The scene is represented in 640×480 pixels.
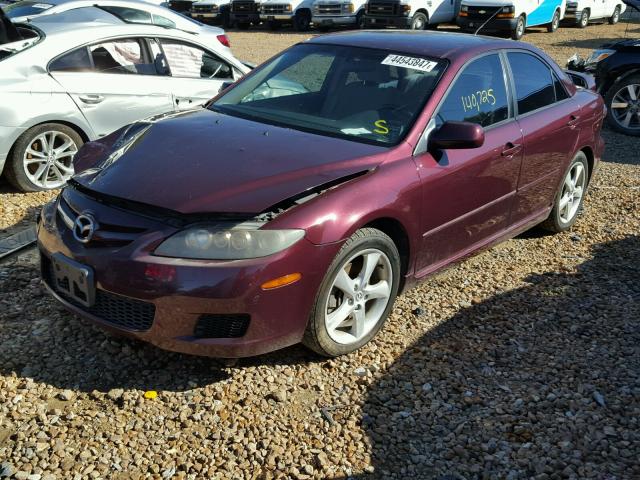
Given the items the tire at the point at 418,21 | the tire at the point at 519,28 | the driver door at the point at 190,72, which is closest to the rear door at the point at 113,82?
the driver door at the point at 190,72

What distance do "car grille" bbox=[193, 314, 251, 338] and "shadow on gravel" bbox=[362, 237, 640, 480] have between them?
73 centimetres

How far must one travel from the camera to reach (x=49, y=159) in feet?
20.5

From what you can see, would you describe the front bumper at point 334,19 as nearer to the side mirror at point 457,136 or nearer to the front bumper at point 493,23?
the front bumper at point 493,23

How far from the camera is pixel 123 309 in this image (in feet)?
11.2

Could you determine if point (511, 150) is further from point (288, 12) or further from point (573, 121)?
point (288, 12)

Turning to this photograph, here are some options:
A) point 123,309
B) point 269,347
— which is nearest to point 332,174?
point 269,347

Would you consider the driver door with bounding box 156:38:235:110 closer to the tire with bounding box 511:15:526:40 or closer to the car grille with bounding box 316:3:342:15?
the tire with bounding box 511:15:526:40

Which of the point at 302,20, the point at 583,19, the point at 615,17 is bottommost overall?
the point at 615,17

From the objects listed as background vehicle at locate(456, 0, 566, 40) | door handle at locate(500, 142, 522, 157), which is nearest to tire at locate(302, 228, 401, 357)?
door handle at locate(500, 142, 522, 157)

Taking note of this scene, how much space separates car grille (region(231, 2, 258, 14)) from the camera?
77.7 feet

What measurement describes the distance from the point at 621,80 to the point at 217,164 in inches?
308

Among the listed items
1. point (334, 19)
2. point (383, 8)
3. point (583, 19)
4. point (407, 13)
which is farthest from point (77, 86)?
point (583, 19)

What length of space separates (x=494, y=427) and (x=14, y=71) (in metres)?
4.84

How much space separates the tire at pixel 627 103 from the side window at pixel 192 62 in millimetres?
5478
